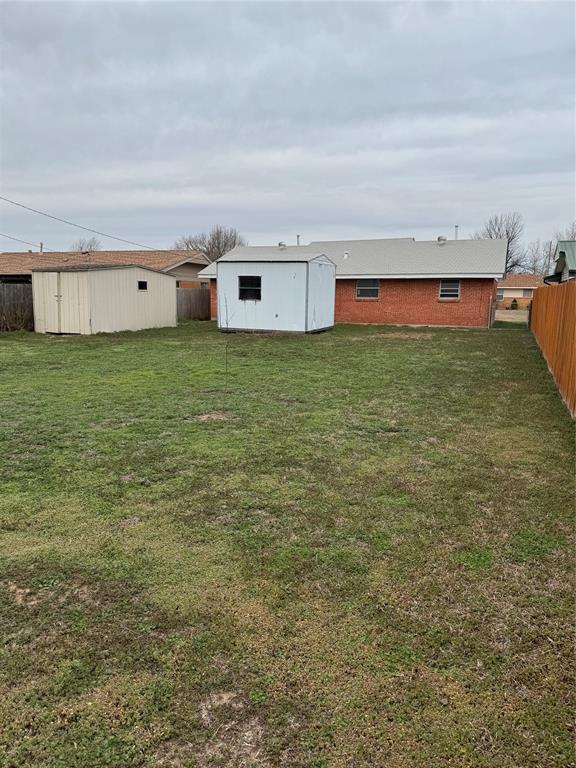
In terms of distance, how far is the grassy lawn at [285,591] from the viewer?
70.4 inches

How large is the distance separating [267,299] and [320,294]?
2094 millimetres

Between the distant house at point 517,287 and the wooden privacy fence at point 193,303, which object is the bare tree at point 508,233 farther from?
the wooden privacy fence at point 193,303

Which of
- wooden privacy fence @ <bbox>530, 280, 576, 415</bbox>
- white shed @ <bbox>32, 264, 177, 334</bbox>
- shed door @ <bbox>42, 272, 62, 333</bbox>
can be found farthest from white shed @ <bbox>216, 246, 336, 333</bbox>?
wooden privacy fence @ <bbox>530, 280, 576, 415</bbox>

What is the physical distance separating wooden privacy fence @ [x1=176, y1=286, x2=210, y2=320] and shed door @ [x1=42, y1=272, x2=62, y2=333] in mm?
6895

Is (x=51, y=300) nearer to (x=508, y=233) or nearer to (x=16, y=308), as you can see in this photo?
(x=16, y=308)

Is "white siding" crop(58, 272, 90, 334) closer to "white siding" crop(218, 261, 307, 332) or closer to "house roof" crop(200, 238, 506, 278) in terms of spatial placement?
"white siding" crop(218, 261, 307, 332)

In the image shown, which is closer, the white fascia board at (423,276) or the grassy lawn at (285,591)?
the grassy lawn at (285,591)

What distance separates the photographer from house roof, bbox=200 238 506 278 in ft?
69.8

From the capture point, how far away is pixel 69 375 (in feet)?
29.3

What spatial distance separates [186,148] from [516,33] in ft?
53.6

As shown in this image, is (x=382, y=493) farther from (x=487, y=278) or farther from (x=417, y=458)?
(x=487, y=278)

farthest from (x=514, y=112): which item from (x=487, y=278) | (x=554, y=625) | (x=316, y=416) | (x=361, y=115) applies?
(x=554, y=625)

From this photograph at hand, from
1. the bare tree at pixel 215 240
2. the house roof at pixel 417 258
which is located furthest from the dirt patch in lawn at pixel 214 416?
the bare tree at pixel 215 240

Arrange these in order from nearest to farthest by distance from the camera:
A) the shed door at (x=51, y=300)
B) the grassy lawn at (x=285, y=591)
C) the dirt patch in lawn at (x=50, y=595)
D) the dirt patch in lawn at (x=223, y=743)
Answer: the dirt patch in lawn at (x=223, y=743) → the grassy lawn at (x=285, y=591) → the dirt patch in lawn at (x=50, y=595) → the shed door at (x=51, y=300)
